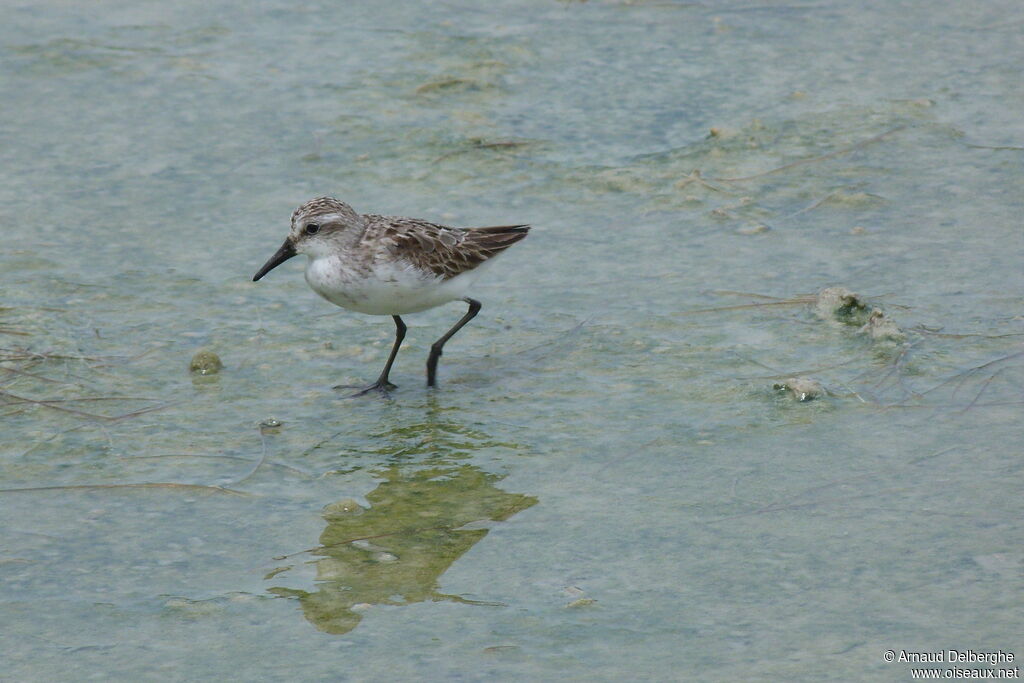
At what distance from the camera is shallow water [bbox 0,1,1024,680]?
495cm

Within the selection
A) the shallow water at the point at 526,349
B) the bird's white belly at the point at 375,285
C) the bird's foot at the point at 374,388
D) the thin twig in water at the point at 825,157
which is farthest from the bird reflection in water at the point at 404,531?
the thin twig in water at the point at 825,157

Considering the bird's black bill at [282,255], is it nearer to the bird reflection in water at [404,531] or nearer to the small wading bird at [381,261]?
the small wading bird at [381,261]

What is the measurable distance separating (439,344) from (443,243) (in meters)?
0.50

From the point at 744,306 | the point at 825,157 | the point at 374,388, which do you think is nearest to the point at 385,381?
the point at 374,388

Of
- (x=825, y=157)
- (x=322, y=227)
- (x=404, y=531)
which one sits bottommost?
(x=404, y=531)

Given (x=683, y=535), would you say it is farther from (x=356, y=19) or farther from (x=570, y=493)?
(x=356, y=19)

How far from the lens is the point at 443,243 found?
269 inches

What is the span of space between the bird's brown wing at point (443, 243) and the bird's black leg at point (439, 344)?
256mm

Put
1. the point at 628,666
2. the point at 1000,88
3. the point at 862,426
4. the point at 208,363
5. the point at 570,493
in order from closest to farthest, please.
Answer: the point at 628,666 → the point at 570,493 → the point at 862,426 → the point at 208,363 → the point at 1000,88

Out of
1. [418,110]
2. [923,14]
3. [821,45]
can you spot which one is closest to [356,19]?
[418,110]

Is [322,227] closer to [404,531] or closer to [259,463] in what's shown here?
[259,463]

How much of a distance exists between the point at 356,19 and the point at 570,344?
5414 mm

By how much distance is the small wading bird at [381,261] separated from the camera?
6.52 meters

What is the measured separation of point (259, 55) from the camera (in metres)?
10.9
